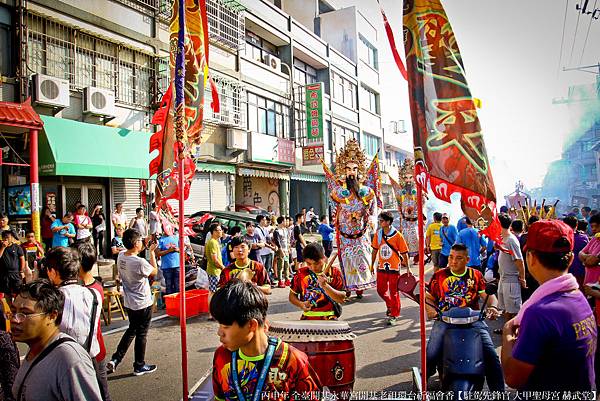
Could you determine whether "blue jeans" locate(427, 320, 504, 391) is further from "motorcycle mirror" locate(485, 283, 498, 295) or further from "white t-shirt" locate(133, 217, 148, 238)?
"white t-shirt" locate(133, 217, 148, 238)

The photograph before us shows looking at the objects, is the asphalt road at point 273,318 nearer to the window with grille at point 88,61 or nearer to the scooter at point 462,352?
the scooter at point 462,352

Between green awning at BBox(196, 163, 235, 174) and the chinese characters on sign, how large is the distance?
6.35 metres

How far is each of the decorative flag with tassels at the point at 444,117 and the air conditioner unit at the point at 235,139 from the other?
16154 mm

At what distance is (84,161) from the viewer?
11992 millimetres

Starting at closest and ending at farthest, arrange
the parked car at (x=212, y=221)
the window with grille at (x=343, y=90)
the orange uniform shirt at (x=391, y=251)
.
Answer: the orange uniform shirt at (x=391, y=251) < the parked car at (x=212, y=221) < the window with grille at (x=343, y=90)

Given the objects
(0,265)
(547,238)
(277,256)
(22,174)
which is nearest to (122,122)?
(22,174)

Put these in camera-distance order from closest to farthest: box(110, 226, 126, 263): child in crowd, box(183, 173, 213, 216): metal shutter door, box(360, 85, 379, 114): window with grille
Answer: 1. box(110, 226, 126, 263): child in crowd
2. box(183, 173, 213, 216): metal shutter door
3. box(360, 85, 379, 114): window with grille

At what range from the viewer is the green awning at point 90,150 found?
37.3 ft

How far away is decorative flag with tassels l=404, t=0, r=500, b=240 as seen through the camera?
3.18 metres

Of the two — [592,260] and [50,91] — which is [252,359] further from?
[50,91]

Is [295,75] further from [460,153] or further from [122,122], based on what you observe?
[460,153]

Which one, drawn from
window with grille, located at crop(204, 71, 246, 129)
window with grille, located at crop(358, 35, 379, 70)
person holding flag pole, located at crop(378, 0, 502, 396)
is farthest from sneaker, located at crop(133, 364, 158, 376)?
window with grille, located at crop(358, 35, 379, 70)

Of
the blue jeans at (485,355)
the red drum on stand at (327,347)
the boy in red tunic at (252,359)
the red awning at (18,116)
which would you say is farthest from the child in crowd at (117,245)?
the boy in red tunic at (252,359)

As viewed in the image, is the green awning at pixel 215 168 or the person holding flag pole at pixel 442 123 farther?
the green awning at pixel 215 168
